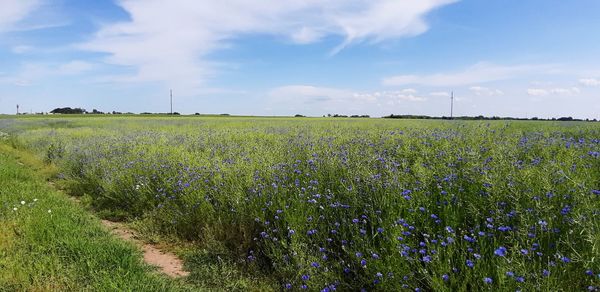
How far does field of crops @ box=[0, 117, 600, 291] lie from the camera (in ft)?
8.21

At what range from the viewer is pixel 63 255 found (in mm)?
3936

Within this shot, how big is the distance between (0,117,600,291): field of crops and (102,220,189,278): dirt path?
1.08 feet

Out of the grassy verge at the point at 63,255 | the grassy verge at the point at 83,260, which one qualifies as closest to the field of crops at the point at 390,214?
the grassy verge at the point at 83,260

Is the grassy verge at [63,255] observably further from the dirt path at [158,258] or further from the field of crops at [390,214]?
the field of crops at [390,214]

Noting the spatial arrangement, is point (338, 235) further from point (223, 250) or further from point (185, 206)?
point (185, 206)

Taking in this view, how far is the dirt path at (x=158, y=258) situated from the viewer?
396 cm

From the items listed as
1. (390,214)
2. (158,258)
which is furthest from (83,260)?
(390,214)

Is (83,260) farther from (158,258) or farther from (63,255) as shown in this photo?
(158,258)

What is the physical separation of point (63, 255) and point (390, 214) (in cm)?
363

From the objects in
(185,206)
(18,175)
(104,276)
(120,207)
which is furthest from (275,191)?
(18,175)

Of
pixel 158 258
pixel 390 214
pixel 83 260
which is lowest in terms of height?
pixel 158 258

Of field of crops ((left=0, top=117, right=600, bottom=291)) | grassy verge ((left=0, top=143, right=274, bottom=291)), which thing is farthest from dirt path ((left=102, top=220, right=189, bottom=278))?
field of crops ((left=0, top=117, right=600, bottom=291))

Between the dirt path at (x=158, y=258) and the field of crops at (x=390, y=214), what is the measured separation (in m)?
0.33

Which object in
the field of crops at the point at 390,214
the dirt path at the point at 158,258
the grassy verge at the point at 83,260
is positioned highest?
the field of crops at the point at 390,214
